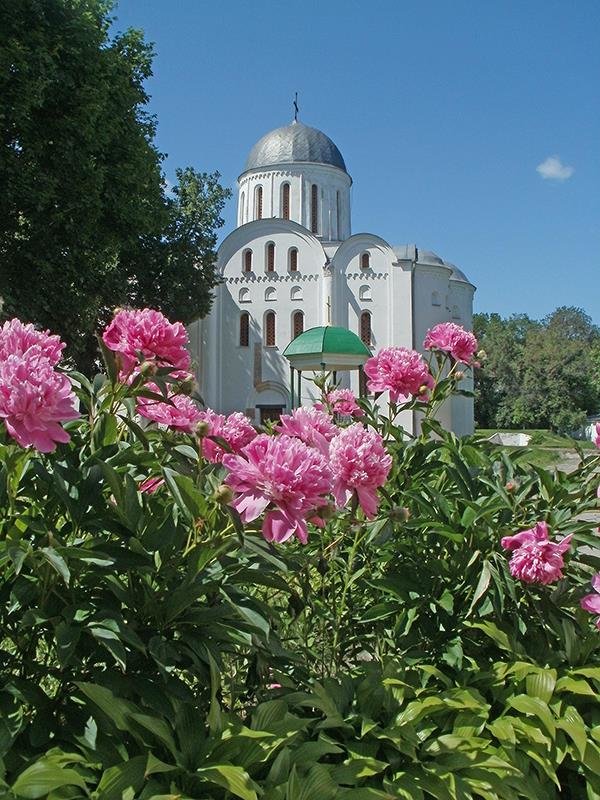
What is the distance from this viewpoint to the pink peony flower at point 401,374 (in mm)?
2637

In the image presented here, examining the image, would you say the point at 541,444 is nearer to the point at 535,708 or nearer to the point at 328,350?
the point at 535,708

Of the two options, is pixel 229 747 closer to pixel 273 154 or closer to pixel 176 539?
pixel 176 539

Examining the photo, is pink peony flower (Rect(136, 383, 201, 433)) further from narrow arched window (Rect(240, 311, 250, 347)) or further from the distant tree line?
the distant tree line

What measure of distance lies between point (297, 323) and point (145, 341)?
28.0 meters

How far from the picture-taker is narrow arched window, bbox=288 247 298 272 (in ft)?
97.2

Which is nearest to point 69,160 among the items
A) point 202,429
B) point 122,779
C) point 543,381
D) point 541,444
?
point 541,444

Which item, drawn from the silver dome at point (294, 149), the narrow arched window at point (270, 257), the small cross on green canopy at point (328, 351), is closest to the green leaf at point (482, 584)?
the small cross on green canopy at point (328, 351)

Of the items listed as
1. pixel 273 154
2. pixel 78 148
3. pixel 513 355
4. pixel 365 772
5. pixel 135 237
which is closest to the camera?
pixel 365 772

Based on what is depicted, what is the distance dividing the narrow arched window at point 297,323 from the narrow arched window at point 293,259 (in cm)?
186

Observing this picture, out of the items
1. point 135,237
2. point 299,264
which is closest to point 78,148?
point 135,237

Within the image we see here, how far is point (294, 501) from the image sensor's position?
1.42 m

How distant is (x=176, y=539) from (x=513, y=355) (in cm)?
4720

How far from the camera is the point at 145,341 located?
1.83 meters

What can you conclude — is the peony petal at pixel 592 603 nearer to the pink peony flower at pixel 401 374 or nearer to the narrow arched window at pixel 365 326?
the pink peony flower at pixel 401 374
